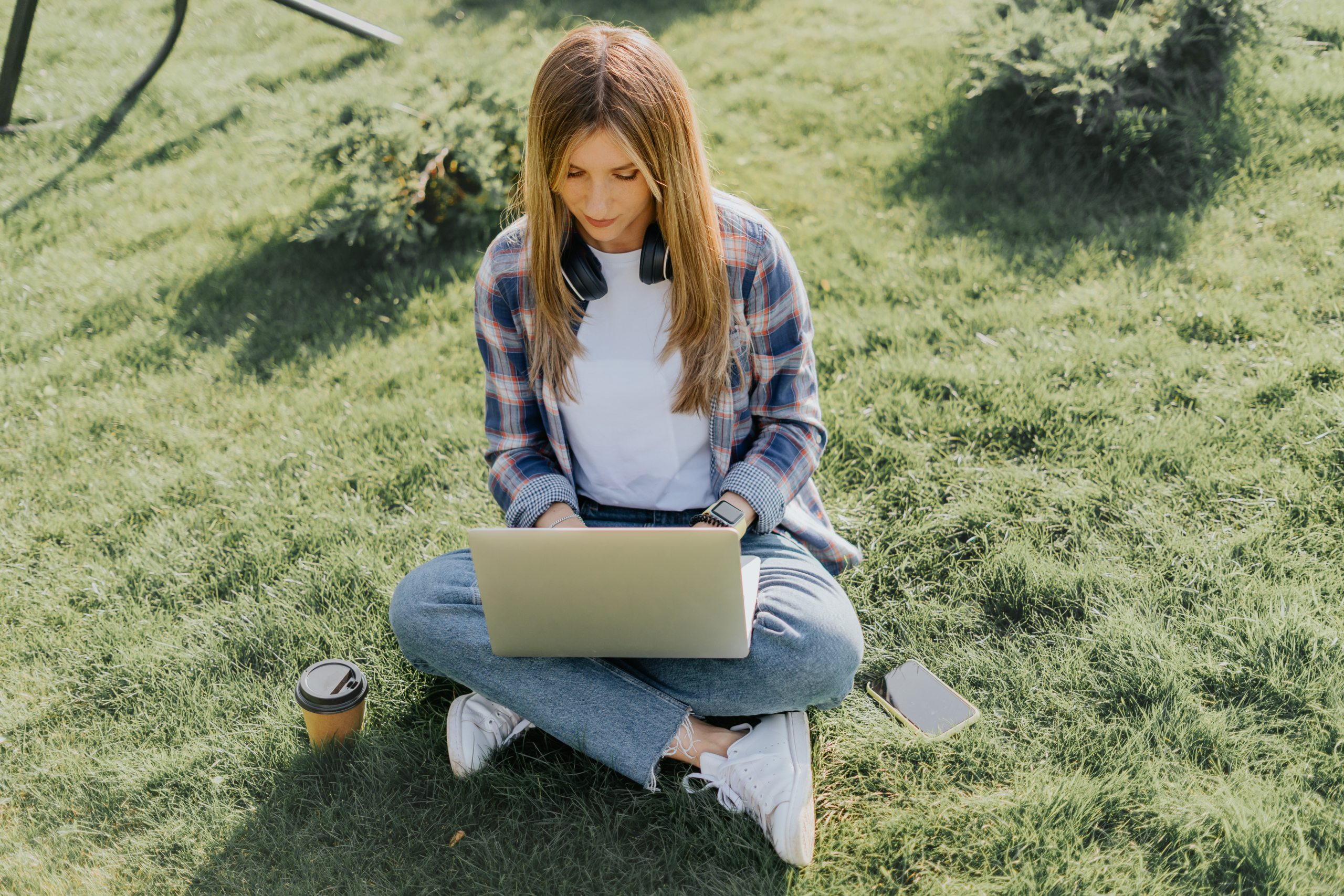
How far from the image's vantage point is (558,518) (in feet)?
8.32

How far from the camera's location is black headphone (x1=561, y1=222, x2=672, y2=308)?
2.32 meters

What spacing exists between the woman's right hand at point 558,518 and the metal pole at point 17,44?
5794 mm

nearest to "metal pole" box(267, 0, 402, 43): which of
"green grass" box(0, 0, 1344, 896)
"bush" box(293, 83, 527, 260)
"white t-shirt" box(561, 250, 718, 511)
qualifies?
"green grass" box(0, 0, 1344, 896)

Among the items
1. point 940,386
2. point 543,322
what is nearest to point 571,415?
point 543,322

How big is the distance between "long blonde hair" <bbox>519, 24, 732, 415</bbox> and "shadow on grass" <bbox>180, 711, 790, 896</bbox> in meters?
1.05

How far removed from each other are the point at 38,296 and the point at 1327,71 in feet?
22.3

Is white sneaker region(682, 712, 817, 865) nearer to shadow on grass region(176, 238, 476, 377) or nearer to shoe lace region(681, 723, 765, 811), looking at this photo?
shoe lace region(681, 723, 765, 811)

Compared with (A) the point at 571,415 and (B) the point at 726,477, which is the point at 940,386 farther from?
(A) the point at 571,415

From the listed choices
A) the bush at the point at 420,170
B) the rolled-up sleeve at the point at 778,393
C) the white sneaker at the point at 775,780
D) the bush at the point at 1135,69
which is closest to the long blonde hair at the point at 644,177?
the rolled-up sleeve at the point at 778,393

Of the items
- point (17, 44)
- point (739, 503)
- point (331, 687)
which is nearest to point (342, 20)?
point (17, 44)

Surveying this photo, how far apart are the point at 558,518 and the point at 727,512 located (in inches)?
18.1

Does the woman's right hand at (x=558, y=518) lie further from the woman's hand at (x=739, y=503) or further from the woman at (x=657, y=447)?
the woman's hand at (x=739, y=503)

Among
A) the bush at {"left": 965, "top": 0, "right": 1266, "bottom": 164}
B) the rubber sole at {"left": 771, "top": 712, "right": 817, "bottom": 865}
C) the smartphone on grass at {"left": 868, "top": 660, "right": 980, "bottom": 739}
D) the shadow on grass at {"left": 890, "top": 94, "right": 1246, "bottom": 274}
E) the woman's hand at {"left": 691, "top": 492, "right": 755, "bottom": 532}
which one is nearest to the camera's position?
the rubber sole at {"left": 771, "top": 712, "right": 817, "bottom": 865}

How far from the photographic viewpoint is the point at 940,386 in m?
3.77
